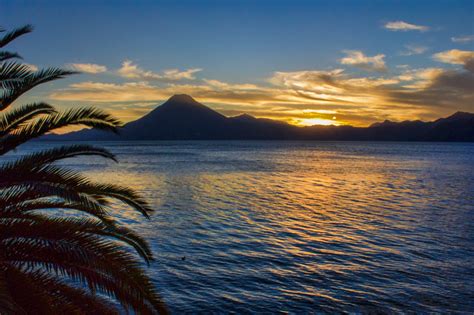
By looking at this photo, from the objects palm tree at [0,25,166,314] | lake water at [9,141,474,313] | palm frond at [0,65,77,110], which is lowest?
lake water at [9,141,474,313]

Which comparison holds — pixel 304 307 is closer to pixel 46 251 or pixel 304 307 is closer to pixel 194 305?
pixel 194 305

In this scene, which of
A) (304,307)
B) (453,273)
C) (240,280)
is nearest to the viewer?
(304,307)

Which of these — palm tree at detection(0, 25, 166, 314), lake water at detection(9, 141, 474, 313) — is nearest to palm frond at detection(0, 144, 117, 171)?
palm tree at detection(0, 25, 166, 314)

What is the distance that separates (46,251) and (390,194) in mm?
44843

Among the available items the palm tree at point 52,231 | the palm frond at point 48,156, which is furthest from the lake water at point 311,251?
the palm frond at point 48,156

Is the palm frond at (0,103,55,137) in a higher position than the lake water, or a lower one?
higher

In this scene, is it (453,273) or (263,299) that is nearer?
(263,299)

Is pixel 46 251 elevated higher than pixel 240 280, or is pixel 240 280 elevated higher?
pixel 46 251

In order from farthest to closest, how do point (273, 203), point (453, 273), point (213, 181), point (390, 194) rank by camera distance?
point (213, 181) < point (390, 194) < point (273, 203) < point (453, 273)

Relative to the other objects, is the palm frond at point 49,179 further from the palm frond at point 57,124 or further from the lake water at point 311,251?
the lake water at point 311,251

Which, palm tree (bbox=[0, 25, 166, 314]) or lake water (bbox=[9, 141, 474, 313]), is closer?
palm tree (bbox=[0, 25, 166, 314])

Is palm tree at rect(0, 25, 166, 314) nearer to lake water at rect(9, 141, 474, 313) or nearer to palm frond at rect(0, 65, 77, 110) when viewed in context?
palm frond at rect(0, 65, 77, 110)

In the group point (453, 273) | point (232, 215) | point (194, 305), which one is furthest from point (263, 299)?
point (232, 215)

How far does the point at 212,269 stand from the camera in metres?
19.3
